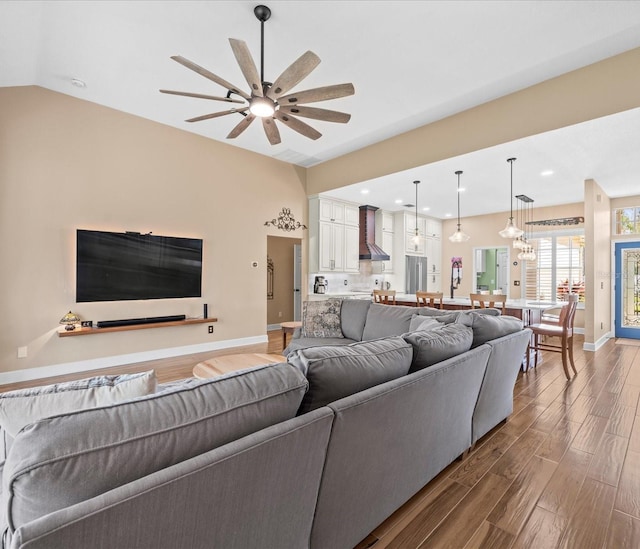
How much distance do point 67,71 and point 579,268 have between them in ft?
30.7

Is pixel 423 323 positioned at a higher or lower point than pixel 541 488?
higher

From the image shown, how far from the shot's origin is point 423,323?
9.23ft

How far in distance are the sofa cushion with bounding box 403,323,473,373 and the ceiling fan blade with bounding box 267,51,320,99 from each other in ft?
6.37

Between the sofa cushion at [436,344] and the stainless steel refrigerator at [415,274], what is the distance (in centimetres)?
598

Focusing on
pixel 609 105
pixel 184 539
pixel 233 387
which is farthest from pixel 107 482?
pixel 609 105

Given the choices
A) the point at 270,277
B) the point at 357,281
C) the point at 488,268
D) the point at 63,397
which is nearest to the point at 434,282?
the point at 488,268

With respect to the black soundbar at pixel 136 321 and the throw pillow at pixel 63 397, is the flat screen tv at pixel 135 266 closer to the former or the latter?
the black soundbar at pixel 136 321

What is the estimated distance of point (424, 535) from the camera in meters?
1.59

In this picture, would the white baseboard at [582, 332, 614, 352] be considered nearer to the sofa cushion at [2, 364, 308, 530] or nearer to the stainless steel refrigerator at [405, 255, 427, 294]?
the stainless steel refrigerator at [405, 255, 427, 294]

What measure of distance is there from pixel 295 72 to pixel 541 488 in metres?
3.10

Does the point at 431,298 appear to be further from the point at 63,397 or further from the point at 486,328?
the point at 63,397

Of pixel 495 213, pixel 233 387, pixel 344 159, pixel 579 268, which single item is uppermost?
pixel 344 159

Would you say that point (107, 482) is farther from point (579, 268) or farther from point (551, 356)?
point (579, 268)

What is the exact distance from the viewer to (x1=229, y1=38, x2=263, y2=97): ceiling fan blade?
7.29ft
